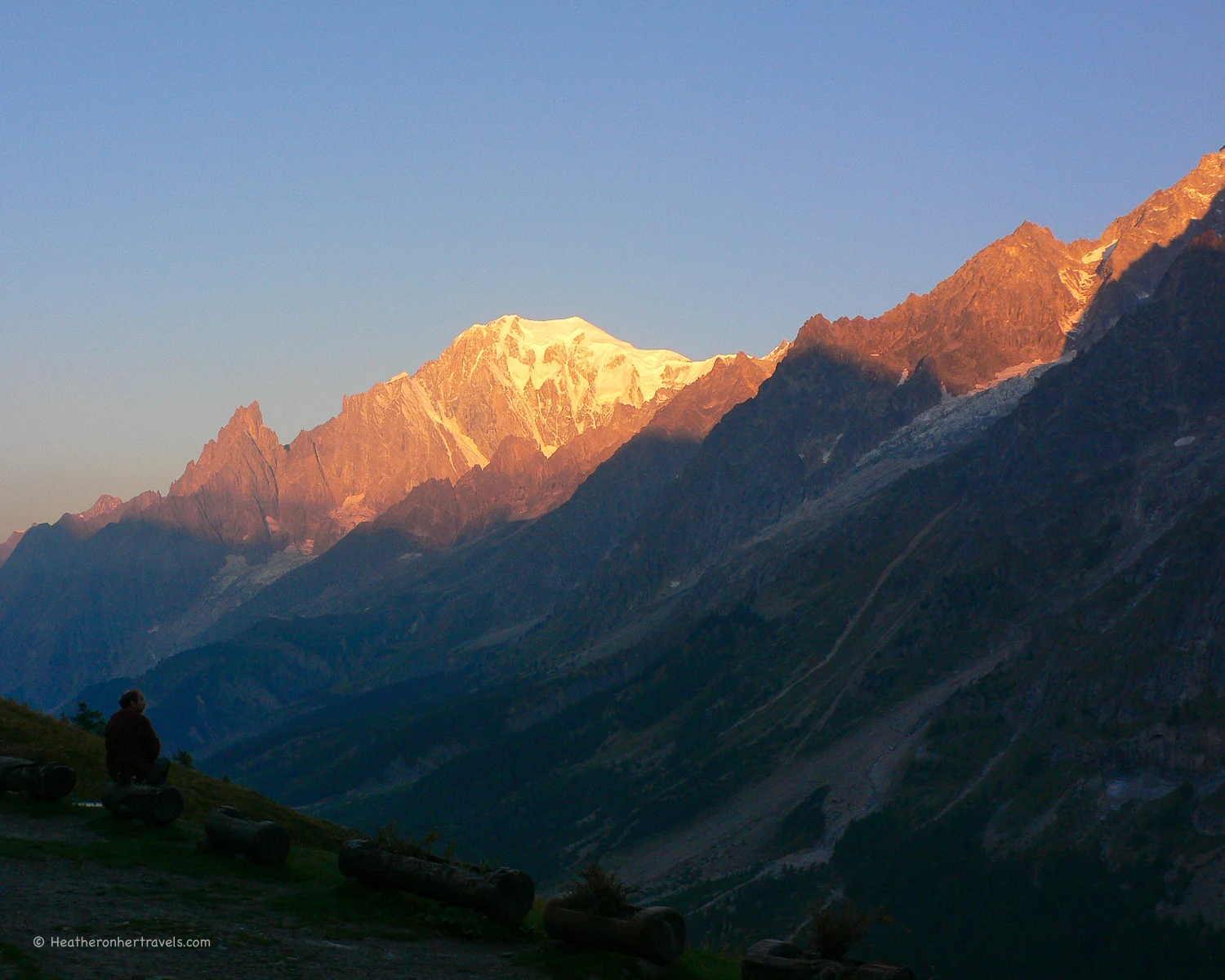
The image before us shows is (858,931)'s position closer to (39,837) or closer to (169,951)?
(169,951)

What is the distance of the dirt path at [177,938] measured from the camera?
1142 inches

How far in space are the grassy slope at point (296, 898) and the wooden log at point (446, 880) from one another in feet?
1.00

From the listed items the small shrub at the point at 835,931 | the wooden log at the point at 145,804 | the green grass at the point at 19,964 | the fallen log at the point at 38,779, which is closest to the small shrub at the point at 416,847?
the wooden log at the point at 145,804

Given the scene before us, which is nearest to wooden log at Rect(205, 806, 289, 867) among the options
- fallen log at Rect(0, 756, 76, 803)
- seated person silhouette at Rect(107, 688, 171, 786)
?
seated person silhouette at Rect(107, 688, 171, 786)

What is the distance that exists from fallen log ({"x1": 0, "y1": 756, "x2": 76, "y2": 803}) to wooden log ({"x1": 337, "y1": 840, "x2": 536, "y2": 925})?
12548 millimetres

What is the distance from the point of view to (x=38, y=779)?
43562mm

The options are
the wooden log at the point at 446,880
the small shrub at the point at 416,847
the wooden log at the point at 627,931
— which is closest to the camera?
the wooden log at the point at 627,931

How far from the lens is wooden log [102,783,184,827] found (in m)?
41.0

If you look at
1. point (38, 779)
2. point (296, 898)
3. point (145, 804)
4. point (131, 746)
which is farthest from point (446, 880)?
point (38, 779)

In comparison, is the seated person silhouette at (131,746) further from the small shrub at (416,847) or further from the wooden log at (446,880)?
the small shrub at (416,847)

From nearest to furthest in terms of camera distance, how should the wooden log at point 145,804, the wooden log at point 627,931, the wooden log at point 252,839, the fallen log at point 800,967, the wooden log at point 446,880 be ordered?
1. the fallen log at point 800,967
2. the wooden log at point 627,931
3. the wooden log at point 446,880
4. the wooden log at point 252,839
5. the wooden log at point 145,804

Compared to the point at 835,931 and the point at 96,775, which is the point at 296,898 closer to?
the point at 835,931

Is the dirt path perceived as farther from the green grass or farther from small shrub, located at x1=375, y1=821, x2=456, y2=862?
small shrub, located at x1=375, y1=821, x2=456, y2=862

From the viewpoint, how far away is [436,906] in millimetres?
35188
